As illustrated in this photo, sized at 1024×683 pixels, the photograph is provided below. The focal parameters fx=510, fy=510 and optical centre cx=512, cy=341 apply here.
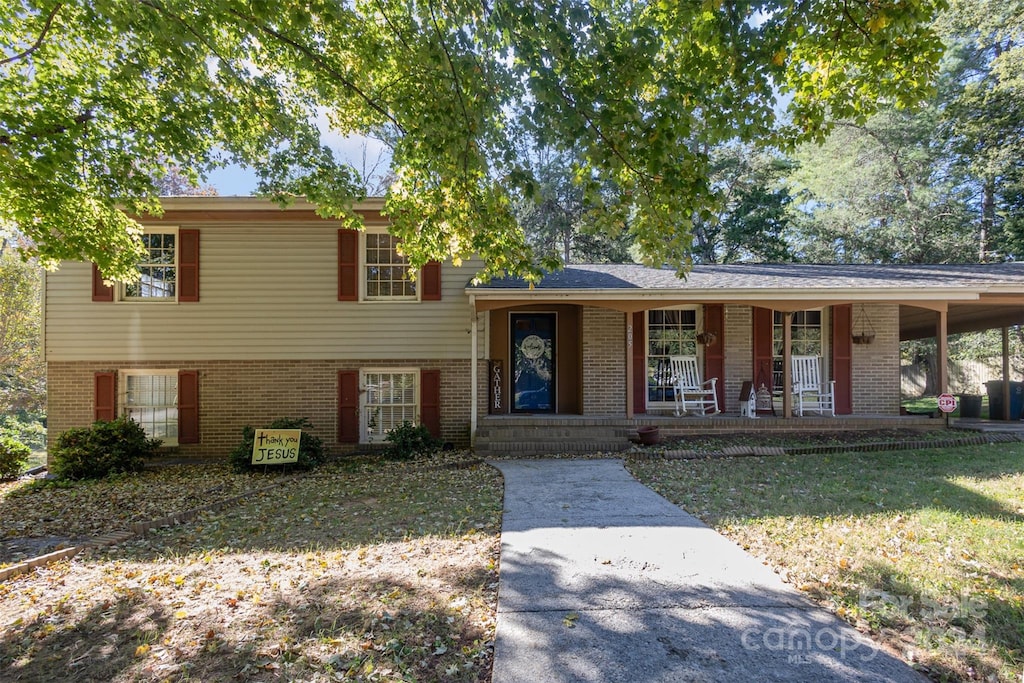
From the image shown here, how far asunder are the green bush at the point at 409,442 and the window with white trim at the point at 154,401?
4.08m

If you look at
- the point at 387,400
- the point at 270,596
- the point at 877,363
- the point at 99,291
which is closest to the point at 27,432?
the point at 99,291

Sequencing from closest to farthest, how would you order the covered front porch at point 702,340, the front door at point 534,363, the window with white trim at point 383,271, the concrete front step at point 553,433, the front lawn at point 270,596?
1. the front lawn at point 270,596
2. the concrete front step at point 553,433
3. the covered front porch at point 702,340
4. the window with white trim at point 383,271
5. the front door at point 534,363

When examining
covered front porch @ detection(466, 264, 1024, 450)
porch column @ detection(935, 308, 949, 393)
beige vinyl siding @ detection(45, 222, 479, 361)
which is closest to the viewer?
→ covered front porch @ detection(466, 264, 1024, 450)

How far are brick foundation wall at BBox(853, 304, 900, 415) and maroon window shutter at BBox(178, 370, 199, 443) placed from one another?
1248 cm

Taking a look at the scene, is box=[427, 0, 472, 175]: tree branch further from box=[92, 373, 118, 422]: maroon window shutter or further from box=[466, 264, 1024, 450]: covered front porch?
box=[92, 373, 118, 422]: maroon window shutter

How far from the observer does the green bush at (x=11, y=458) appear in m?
8.45

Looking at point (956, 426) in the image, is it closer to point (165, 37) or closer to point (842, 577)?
point (842, 577)

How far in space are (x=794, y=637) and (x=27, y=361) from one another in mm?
21239

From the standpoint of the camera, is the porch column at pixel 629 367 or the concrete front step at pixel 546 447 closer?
the concrete front step at pixel 546 447

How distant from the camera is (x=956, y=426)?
9.56 meters

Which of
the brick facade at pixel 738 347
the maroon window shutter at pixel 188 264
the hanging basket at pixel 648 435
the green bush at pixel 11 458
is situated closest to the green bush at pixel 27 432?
the green bush at pixel 11 458

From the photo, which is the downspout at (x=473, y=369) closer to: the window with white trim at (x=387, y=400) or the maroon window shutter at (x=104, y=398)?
the window with white trim at (x=387, y=400)

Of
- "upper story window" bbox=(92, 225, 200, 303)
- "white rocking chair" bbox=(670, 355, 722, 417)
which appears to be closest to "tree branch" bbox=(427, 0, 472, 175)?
"white rocking chair" bbox=(670, 355, 722, 417)

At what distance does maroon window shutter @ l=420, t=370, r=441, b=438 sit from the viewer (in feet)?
31.3
